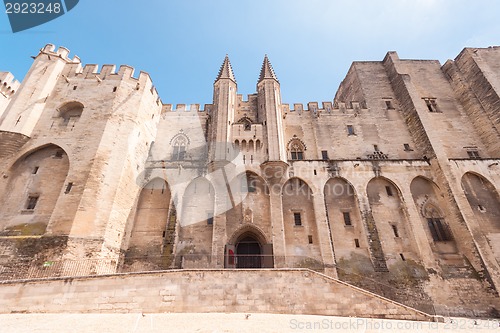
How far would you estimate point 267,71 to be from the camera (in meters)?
23.3

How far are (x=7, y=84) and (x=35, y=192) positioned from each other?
20593 mm

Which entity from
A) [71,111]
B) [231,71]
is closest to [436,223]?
[231,71]

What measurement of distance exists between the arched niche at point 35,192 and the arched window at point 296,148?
15.8 meters

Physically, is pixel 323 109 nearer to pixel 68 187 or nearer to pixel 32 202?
pixel 68 187

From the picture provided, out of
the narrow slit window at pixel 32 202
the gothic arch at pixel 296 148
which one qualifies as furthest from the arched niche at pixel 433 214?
the narrow slit window at pixel 32 202

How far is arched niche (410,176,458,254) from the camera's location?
634 inches

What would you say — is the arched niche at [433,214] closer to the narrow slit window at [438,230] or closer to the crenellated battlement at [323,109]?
the narrow slit window at [438,230]

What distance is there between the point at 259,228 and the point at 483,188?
16.6 meters

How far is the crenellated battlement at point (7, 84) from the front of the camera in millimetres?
26184

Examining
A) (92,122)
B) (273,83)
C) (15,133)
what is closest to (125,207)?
(92,122)

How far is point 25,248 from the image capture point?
1235cm

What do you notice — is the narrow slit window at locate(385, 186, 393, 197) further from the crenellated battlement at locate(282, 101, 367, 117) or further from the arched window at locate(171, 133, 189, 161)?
the arched window at locate(171, 133, 189, 161)


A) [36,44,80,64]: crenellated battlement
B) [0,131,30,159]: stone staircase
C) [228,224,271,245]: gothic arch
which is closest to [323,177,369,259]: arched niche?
[228,224,271,245]: gothic arch

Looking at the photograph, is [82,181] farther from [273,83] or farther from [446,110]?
[446,110]
